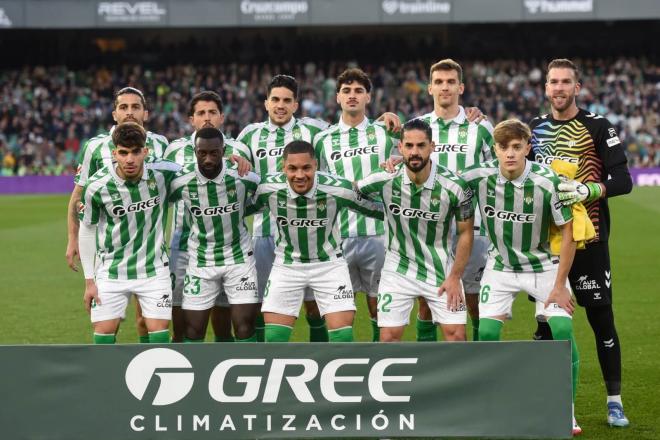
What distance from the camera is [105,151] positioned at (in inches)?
279

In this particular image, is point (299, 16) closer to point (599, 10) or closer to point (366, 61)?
point (366, 61)

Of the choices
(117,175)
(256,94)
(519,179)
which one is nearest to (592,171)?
(519,179)

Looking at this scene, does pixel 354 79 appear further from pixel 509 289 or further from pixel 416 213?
pixel 509 289

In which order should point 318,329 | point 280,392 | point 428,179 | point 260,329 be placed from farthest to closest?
point 318,329 → point 260,329 → point 428,179 → point 280,392

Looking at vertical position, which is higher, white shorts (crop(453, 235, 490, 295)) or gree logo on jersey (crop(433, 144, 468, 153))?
gree logo on jersey (crop(433, 144, 468, 153))

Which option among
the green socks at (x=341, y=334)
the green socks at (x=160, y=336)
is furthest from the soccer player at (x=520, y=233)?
the green socks at (x=160, y=336)

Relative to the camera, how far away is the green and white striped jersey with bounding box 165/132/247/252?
6.95 meters

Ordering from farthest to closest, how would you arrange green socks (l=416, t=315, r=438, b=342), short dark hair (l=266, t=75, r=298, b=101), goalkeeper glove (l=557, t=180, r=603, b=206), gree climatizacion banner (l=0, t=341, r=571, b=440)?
green socks (l=416, t=315, r=438, b=342)
short dark hair (l=266, t=75, r=298, b=101)
goalkeeper glove (l=557, t=180, r=603, b=206)
gree climatizacion banner (l=0, t=341, r=571, b=440)

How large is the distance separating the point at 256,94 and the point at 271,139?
2690 centimetres

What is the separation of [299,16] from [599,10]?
9.43 m

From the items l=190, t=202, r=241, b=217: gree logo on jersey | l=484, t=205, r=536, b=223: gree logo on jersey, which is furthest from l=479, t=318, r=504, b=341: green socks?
l=190, t=202, r=241, b=217: gree logo on jersey

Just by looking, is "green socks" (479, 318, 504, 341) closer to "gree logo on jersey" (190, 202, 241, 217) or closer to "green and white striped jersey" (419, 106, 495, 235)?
"green and white striped jersey" (419, 106, 495, 235)

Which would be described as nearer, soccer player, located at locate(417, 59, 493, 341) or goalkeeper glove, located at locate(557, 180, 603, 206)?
goalkeeper glove, located at locate(557, 180, 603, 206)

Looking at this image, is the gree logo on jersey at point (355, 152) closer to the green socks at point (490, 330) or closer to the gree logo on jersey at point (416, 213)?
the gree logo on jersey at point (416, 213)
